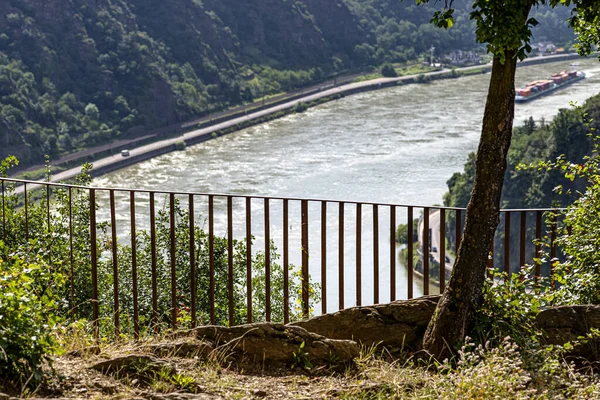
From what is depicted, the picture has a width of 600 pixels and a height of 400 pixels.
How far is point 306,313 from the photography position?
141 inches

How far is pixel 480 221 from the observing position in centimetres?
280

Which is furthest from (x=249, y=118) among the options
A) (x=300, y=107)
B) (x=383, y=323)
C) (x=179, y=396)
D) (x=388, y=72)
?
(x=179, y=396)

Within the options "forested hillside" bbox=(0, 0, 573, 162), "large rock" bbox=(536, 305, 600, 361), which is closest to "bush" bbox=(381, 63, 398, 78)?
"forested hillside" bbox=(0, 0, 573, 162)

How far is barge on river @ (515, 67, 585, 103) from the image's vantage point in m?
52.1

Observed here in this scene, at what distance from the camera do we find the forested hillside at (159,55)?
155ft

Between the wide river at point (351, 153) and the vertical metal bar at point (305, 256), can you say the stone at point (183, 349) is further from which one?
the wide river at point (351, 153)

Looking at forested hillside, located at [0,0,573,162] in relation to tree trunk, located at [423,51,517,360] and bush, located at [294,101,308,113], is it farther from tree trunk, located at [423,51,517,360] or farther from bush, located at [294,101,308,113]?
tree trunk, located at [423,51,517,360]

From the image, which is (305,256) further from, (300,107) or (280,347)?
(300,107)

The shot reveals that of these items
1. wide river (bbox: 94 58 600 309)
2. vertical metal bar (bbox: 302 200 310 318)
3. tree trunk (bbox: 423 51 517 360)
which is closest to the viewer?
tree trunk (bbox: 423 51 517 360)

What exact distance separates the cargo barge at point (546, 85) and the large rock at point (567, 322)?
48743 mm

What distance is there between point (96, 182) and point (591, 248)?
123ft

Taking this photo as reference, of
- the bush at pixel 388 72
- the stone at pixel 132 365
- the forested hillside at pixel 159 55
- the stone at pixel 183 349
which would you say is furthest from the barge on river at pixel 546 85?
the stone at pixel 132 365

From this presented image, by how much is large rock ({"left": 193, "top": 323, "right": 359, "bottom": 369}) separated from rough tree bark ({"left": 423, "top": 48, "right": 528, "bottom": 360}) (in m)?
0.27

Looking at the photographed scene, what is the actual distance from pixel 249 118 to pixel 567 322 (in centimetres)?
4808
